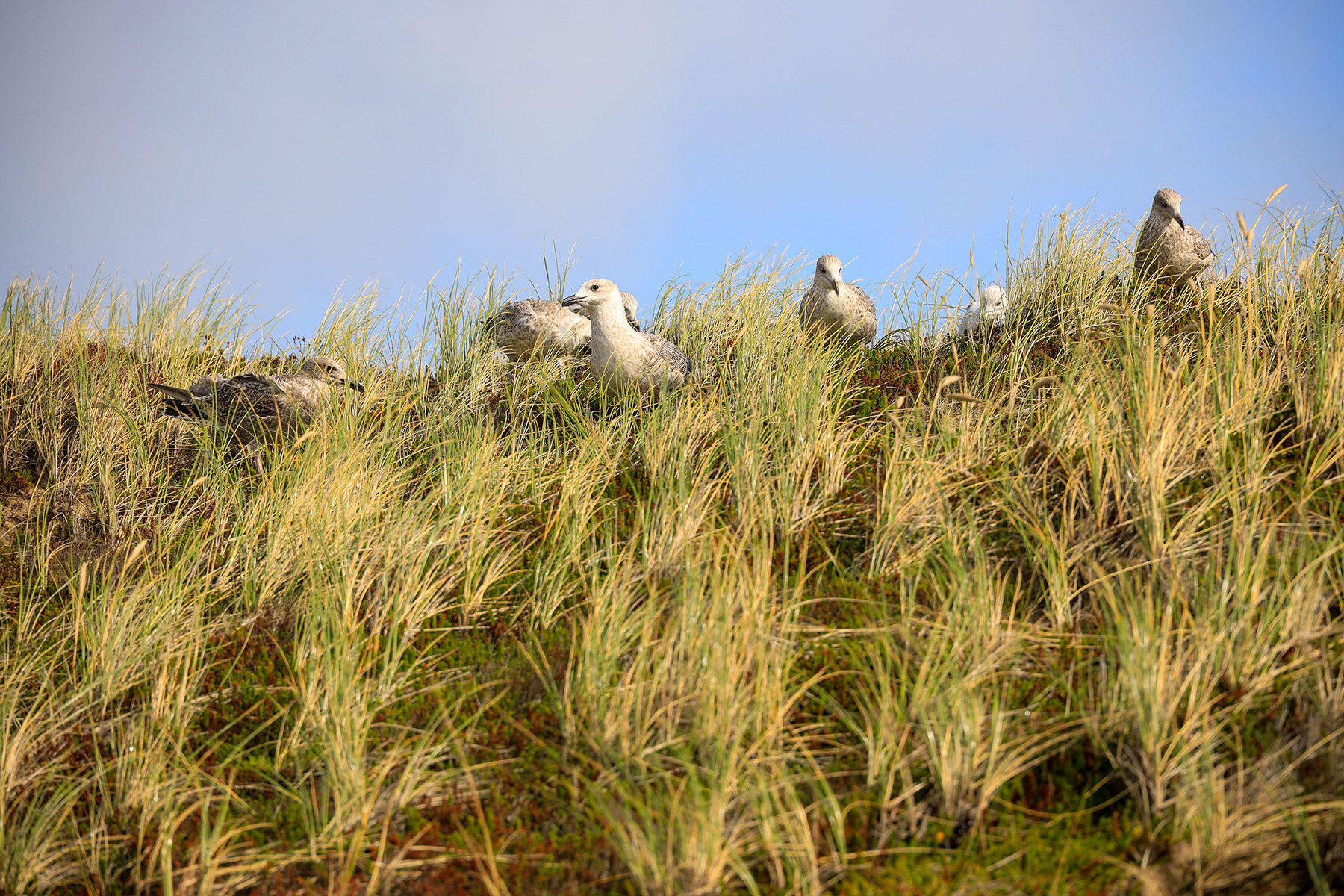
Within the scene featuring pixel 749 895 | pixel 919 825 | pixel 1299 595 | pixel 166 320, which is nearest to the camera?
pixel 749 895

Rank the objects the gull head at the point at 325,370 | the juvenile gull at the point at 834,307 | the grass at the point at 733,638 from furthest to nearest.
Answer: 1. the juvenile gull at the point at 834,307
2. the gull head at the point at 325,370
3. the grass at the point at 733,638

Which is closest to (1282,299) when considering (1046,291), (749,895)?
(1046,291)

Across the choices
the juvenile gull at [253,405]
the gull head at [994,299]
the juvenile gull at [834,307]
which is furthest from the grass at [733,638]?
the gull head at [994,299]

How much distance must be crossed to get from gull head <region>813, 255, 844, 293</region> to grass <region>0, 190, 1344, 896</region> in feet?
2.53

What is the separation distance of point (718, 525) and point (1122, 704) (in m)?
2.36

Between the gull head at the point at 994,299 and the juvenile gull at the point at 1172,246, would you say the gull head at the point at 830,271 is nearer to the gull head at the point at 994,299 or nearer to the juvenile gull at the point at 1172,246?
the gull head at the point at 994,299

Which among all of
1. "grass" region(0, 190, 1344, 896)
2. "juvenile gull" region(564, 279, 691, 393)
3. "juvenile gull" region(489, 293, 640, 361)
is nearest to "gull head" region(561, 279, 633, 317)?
"juvenile gull" region(564, 279, 691, 393)

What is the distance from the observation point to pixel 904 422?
20.1ft

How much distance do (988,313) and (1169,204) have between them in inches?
70.6

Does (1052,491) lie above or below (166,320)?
below

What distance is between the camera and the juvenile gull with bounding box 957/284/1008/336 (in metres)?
8.19

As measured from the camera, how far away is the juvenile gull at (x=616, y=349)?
22.3 ft

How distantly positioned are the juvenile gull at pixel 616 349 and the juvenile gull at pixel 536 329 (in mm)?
1318

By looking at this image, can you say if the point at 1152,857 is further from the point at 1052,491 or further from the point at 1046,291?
the point at 1046,291
